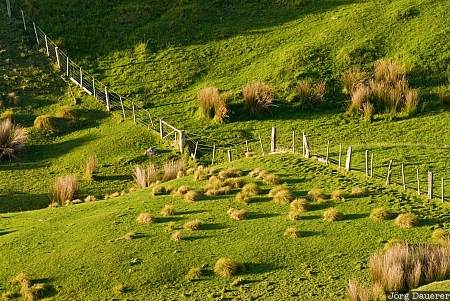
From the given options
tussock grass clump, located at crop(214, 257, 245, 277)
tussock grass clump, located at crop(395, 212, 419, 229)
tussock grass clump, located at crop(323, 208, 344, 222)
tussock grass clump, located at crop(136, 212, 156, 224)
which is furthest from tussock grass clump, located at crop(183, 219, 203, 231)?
tussock grass clump, located at crop(395, 212, 419, 229)

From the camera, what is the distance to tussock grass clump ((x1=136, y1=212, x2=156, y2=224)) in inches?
1072

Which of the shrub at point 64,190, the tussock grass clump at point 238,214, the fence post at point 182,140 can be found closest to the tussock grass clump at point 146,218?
the tussock grass clump at point 238,214

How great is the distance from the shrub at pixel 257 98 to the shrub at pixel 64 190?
11.5 metres

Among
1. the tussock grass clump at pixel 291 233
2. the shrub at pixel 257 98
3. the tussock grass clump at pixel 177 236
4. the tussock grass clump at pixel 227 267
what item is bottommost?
the tussock grass clump at pixel 227 267

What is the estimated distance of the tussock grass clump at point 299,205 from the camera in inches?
1057

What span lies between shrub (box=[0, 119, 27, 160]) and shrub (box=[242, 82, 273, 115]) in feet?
40.1

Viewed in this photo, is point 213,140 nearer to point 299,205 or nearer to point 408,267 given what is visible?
point 299,205

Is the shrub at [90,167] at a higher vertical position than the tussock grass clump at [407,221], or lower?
higher

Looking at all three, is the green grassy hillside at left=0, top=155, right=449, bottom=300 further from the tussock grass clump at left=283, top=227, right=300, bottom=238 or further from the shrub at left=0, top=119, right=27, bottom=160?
the shrub at left=0, top=119, right=27, bottom=160

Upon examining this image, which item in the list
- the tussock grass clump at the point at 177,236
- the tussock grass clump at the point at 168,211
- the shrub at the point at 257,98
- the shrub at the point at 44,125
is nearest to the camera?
the tussock grass clump at the point at 177,236

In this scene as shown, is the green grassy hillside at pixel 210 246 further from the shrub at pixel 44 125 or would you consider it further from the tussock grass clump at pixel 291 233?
the shrub at pixel 44 125

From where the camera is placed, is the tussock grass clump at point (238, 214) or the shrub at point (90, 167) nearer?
the tussock grass clump at point (238, 214)

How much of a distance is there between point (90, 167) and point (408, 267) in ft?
67.5

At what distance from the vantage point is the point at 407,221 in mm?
24688
